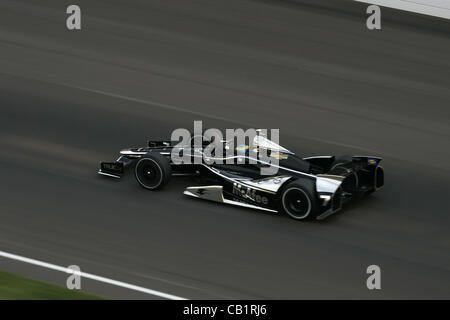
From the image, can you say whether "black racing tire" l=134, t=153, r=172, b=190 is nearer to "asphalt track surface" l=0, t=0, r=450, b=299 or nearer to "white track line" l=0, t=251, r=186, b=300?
"asphalt track surface" l=0, t=0, r=450, b=299

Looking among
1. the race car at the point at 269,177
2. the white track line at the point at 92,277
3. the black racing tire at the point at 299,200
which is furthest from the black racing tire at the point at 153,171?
the white track line at the point at 92,277

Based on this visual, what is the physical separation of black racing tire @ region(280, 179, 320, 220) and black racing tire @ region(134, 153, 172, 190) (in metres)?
2.00

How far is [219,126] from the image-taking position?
1686 cm

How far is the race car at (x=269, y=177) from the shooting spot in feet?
42.5

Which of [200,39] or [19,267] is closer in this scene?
[19,267]

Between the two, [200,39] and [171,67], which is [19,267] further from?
[200,39]

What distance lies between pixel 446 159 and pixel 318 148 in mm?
2276

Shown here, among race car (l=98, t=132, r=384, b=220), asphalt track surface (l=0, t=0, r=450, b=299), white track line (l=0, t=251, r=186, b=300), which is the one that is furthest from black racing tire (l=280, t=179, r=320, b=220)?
white track line (l=0, t=251, r=186, b=300)

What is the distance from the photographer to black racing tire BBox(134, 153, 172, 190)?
13.9m

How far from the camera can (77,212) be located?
13.6m

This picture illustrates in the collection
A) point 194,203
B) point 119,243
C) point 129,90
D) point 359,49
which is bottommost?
point 119,243

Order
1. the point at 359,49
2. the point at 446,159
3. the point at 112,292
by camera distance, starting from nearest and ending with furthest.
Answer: the point at 112,292
the point at 446,159
the point at 359,49

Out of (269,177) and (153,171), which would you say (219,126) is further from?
(269,177)

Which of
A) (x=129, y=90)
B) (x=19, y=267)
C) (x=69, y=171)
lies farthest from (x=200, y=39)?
(x=19, y=267)
